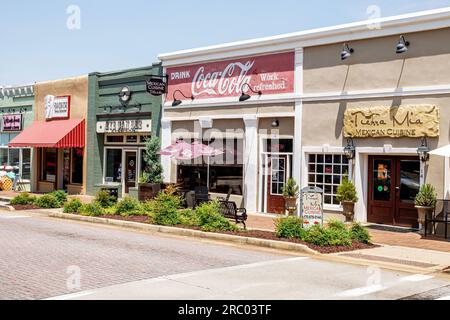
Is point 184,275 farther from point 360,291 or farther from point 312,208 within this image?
point 312,208

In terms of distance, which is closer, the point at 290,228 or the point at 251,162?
the point at 290,228

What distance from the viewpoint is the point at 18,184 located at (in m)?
30.3

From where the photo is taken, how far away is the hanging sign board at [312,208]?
13.2 m

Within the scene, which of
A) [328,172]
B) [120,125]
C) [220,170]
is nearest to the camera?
[328,172]

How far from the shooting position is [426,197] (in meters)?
14.7

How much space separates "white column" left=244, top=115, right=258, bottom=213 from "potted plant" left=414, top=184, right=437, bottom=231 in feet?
20.5

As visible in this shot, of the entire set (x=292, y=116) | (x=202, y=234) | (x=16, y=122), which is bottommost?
(x=202, y=234)

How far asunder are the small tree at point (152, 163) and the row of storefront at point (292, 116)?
1.12ft

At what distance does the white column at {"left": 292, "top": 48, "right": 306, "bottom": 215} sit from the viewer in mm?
18234

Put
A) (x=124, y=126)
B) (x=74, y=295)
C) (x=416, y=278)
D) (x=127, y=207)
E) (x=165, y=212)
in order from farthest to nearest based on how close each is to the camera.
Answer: (x=124, y=126)
(x=127, y=207)
(x=165, y=212)
(x=416, y=278)
(x=74, y=295)

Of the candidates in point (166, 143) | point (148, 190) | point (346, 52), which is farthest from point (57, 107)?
point (346, 52)

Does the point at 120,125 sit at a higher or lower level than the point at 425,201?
higher

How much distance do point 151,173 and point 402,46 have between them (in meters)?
11.1
